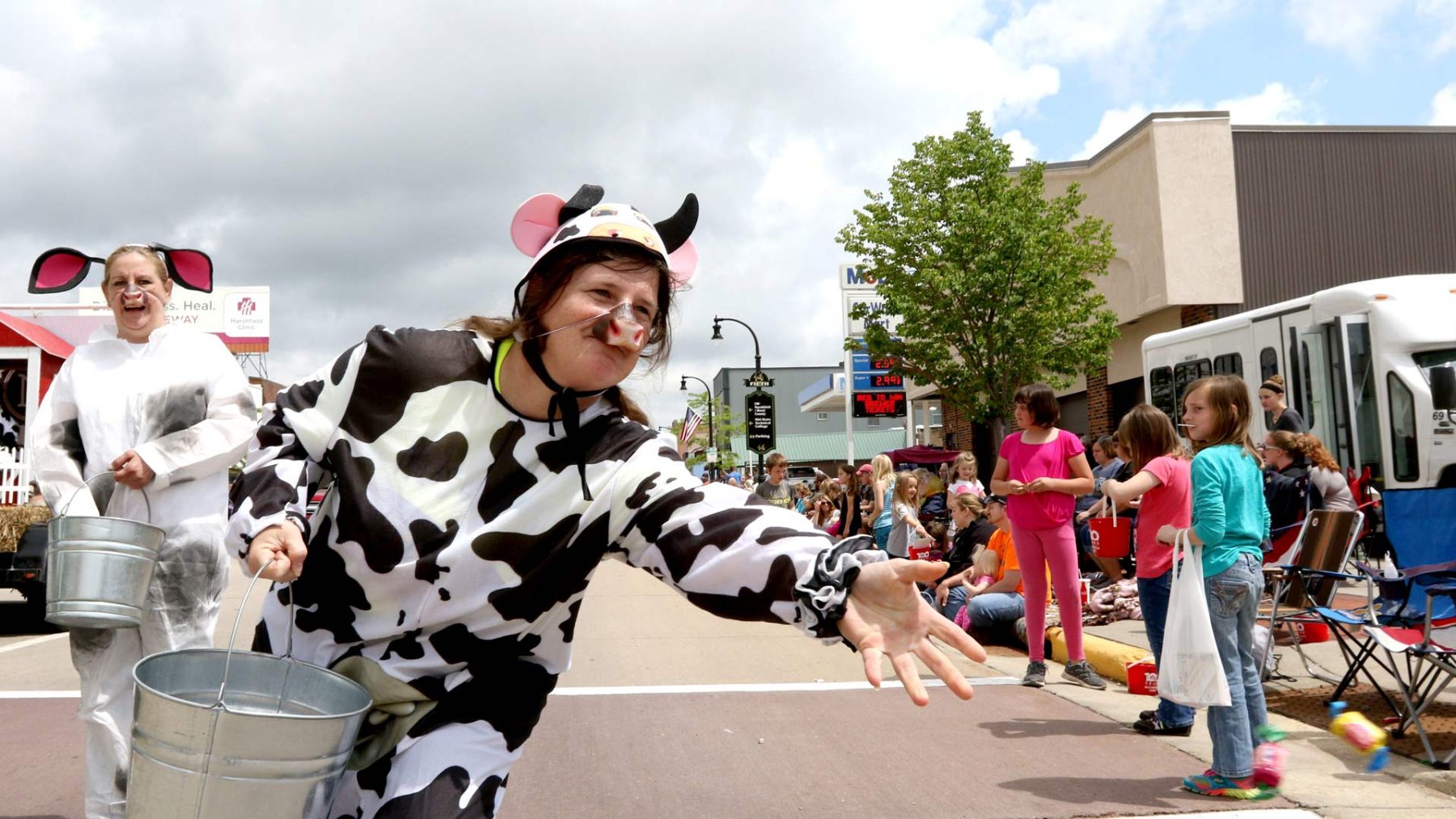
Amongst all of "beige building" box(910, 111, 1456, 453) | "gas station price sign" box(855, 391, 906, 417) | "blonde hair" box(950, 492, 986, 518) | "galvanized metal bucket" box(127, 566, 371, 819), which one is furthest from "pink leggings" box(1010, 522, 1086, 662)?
"gas station price sign" box(855, 391, 906, 417)

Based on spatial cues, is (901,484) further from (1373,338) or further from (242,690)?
(242,690)

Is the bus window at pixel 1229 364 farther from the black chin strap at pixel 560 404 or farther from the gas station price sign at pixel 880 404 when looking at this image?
the gas station price sign at pixel 880 404

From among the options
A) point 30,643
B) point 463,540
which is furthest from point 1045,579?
point 30,643

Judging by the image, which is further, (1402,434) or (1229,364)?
(1229,364)

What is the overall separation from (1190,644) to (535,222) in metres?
3.55

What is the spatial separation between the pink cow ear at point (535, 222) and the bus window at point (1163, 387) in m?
14.6

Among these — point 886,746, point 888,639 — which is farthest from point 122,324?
point 886,746

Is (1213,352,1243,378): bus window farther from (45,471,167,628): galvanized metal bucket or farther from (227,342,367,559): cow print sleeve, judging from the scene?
(227,342,367,559): cow print sleeve

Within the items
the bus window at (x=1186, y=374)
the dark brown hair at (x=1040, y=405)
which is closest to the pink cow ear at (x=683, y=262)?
the dark brown hair at (x=1040, y=405)

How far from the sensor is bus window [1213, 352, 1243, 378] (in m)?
14.4

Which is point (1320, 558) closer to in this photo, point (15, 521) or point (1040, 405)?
point (1040, 405)

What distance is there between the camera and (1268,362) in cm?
1384

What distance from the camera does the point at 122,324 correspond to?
13.3 ft

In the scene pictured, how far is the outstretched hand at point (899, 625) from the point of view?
1935mm
